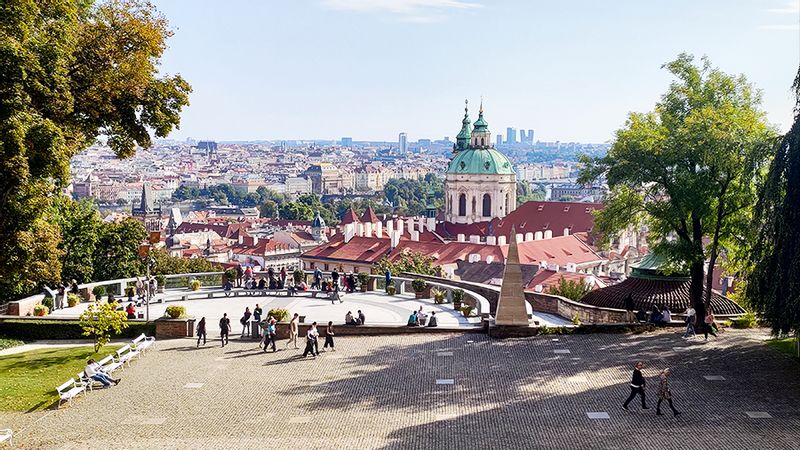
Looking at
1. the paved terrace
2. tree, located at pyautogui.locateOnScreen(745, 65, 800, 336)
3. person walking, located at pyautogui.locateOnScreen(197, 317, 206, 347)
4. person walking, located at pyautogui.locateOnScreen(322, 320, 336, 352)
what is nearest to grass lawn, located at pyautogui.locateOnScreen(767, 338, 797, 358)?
tree, located at pyautogui.locateOnScreen(745, 65, 800, 336)

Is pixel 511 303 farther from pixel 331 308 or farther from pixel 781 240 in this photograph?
pixel 331 308

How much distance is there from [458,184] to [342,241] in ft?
151

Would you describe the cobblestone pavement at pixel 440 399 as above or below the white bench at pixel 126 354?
below

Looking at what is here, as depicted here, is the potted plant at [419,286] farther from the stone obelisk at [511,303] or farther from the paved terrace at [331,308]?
the stone obelisk at [511,303]

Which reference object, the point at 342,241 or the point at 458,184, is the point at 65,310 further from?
the point at 458,184

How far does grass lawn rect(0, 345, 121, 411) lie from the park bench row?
0.48 m

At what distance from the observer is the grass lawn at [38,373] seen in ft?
72.9

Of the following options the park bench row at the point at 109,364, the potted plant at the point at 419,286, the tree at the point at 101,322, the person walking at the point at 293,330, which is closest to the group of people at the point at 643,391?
the person walking at the point at 293,330

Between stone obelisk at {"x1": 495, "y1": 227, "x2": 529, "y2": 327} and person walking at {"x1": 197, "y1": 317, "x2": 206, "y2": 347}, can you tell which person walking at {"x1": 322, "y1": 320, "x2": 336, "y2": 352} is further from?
stone obelisk at {"x1": 495, "y1": 227, "x2": 529, "y2": 327}

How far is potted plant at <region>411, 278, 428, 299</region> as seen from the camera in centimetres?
3866

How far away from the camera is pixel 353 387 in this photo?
23141 millimetres

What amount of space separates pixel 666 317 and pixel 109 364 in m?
17.4

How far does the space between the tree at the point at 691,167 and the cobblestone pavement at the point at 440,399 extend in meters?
4.21

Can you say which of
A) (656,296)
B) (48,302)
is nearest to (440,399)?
(656,296)
